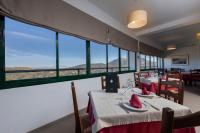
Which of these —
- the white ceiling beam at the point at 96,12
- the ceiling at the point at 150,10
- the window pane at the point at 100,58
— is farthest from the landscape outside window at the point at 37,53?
the ceiling at the point at 150,10

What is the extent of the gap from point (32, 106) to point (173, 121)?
2.06 m

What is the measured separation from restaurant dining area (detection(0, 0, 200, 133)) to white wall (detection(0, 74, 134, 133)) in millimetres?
12

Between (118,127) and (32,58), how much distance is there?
2.04 metres

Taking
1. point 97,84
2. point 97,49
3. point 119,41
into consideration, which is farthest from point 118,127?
point 119,41

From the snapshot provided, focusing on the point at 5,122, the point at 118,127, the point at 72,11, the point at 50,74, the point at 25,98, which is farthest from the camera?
the point at 72,11

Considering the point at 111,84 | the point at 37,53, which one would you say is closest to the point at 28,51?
the point at 37,53

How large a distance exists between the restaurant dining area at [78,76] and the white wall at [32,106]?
0.5 inches

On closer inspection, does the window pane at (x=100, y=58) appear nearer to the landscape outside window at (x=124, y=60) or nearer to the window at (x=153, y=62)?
the landscape outside window at (x=124, y=60)

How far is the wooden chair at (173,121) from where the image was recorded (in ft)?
2.10

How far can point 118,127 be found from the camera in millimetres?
1077

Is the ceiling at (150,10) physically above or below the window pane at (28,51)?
above

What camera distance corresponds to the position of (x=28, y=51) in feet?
7.77

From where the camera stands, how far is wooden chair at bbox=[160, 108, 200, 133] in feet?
2.10

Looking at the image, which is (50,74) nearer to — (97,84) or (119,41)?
(97,84)
